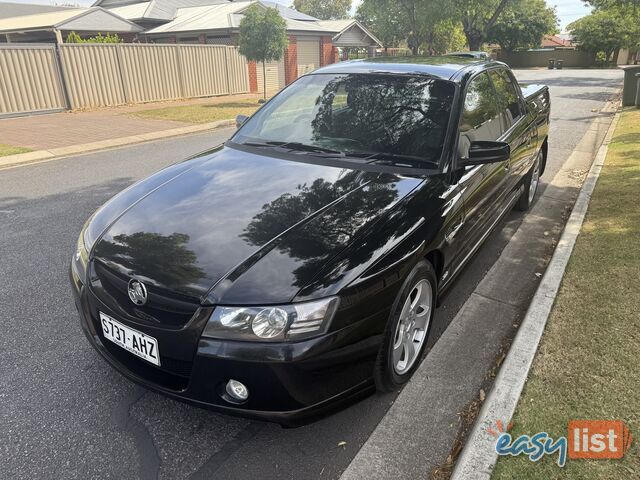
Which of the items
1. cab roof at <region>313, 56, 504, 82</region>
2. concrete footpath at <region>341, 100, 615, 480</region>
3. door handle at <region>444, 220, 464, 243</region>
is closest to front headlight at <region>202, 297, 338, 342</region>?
concrete footpath at <region>341, 100, 615, 480</region>

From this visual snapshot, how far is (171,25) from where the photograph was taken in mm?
25312

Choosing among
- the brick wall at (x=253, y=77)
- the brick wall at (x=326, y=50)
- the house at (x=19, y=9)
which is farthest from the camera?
the house at (x=19, y=9)

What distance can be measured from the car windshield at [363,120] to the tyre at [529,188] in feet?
8.01

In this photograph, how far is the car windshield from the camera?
10.5ft

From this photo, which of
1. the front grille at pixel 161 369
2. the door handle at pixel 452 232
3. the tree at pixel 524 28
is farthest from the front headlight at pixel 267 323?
the tree at pixel 524 28

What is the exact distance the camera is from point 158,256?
233 centimetres

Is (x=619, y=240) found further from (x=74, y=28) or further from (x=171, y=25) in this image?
(x=171, y=25)

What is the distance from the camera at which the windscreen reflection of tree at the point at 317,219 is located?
2252 millimetres

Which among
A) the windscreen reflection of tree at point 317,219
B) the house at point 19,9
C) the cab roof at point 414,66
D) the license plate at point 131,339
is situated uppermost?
the house at point 19,9

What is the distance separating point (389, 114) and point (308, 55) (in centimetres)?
2604

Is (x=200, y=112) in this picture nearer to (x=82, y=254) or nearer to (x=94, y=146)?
(x=94, y=146)

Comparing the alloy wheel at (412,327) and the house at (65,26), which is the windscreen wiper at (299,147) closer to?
the alloy wheel at (412,327)

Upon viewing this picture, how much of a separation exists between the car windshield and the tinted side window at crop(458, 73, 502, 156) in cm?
18

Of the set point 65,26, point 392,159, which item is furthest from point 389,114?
point 65,26
